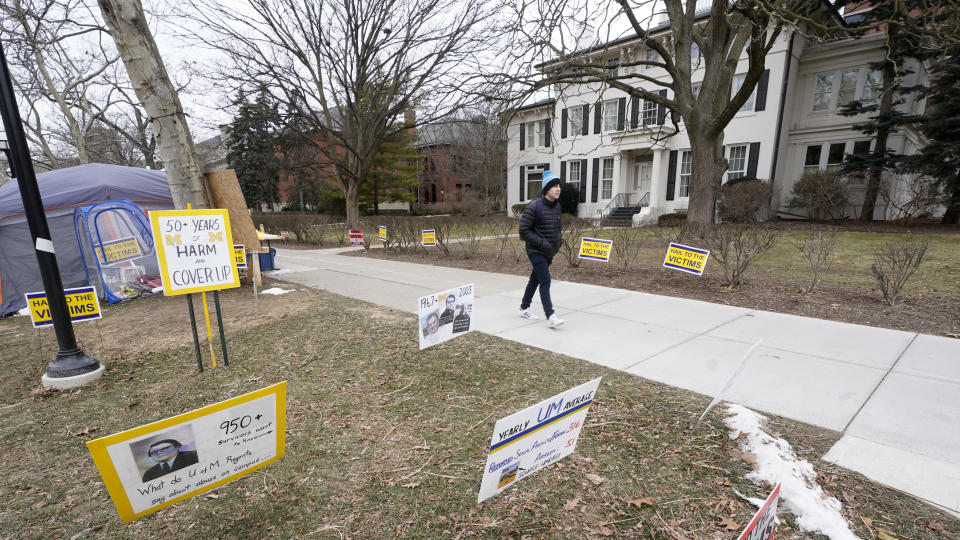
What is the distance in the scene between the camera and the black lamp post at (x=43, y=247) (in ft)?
12.3

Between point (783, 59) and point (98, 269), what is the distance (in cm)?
2716

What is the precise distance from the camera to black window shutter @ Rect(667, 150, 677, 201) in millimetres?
23609

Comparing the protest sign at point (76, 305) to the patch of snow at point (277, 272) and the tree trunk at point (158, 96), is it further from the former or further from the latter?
the patch of snow at point (277, 272)

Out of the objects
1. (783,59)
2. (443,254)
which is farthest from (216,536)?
(783,59)

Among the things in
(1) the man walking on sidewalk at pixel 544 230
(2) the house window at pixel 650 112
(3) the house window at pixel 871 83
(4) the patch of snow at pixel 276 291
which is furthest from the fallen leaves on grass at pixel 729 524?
(3) the house window at pixel 871 83

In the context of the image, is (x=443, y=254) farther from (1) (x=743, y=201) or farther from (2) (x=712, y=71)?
(1) (x=743, y=201)

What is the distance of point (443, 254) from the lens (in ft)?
40.5

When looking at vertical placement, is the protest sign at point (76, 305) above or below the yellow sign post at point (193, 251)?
below

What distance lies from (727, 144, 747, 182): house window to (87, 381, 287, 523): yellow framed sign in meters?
25.1

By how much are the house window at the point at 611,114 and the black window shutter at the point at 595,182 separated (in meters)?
2.09

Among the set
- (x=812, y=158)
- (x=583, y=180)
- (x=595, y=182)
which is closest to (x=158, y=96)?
(x=595, y=182)

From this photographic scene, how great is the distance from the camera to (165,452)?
68.4 inches

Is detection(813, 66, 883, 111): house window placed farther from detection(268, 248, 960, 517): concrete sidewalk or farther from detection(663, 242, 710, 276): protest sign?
detection(268, 248, 960, 517): concrete sidewalk

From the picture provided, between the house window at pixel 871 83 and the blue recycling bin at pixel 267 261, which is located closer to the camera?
the blue recycling bin at pixel 267 261
